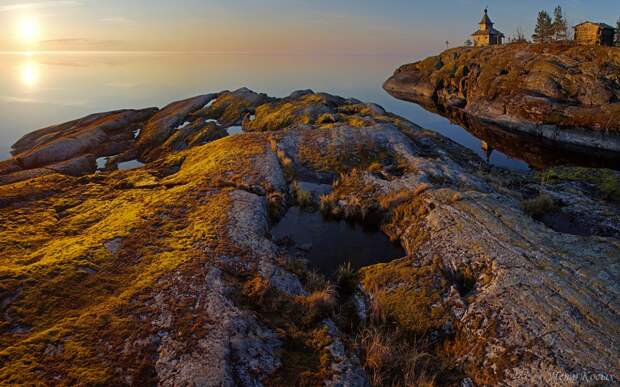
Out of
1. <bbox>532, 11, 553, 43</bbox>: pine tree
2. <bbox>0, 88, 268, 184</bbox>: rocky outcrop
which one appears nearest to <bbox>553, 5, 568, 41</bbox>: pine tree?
<bbox>532, 11, 553, 43</bbox>: pine tree

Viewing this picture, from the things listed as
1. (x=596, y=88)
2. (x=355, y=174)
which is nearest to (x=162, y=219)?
(x=355, y=174)

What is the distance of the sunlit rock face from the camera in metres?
11.0

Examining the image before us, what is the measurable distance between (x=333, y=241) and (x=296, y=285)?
6388 millimetres

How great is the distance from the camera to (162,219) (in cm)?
1950

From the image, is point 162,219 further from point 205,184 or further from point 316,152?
point 316,152

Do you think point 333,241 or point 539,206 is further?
point 333,241

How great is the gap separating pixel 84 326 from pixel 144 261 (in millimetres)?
4194

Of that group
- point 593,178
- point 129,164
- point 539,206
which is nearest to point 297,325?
point 539,206

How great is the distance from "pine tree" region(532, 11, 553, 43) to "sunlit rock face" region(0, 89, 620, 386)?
615ft

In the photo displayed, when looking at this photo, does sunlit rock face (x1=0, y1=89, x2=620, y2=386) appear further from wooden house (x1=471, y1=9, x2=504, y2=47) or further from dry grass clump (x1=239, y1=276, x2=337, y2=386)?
wooden house (x1=471, y1=9, x2=504, y2=47)

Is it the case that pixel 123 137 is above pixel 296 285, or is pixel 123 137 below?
above

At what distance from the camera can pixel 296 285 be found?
15656mm

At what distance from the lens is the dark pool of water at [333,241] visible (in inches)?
768

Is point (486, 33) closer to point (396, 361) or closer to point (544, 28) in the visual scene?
point (544, 28)
